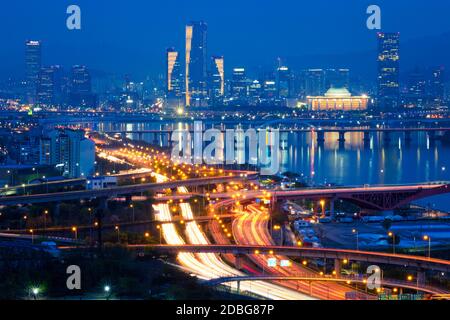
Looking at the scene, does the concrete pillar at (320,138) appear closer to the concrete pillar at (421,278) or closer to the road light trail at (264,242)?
the road light trail at (264,242)

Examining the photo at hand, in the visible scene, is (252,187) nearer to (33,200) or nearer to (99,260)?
(33,200)

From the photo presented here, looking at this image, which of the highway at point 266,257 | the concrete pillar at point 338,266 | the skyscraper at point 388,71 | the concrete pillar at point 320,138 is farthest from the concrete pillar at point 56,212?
the skyscraper at point 388,71

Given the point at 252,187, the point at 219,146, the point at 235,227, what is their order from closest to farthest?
1. the point at 235,227
2. the point at 252,187
3. the point at 219,146

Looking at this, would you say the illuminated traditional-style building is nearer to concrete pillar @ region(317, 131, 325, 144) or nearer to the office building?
concrete pillar @ region(317, 131, 325, 144)

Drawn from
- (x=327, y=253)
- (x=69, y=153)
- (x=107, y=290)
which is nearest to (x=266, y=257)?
(x=327, y=253)

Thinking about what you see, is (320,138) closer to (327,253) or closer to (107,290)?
(327,253)

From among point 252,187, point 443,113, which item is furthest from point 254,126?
point 252,187
